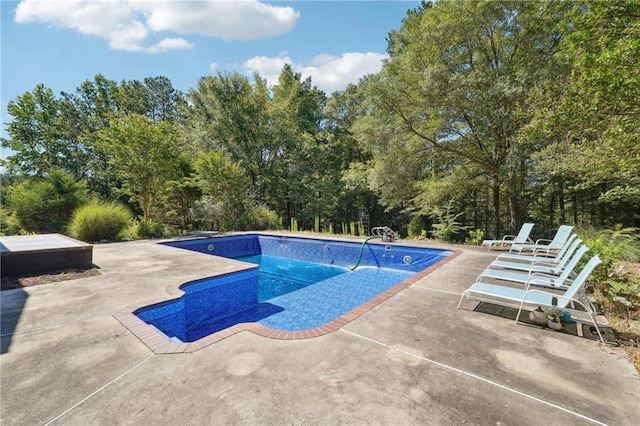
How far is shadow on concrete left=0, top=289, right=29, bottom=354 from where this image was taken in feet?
9.35

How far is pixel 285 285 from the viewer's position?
7371 mm

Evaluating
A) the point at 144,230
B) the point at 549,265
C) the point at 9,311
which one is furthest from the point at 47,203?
the point at 549,265

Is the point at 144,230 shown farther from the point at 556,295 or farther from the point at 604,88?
the point at 604,88

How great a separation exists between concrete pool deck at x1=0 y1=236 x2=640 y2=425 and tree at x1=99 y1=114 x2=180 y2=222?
30.3 ft

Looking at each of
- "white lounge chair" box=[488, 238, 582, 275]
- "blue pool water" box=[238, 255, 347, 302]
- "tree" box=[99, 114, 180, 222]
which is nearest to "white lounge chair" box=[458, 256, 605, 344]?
"white lounge chair" box=[488, 238, 582, 275]

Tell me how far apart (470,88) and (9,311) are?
11936 millimetres

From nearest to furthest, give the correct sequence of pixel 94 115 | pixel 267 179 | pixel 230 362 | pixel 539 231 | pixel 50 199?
pixel 230 362 < pixel 50 199 < pixel 539 231 < pixel 267 179 < pixel 94 115

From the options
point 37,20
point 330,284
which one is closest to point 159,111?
point 37,20

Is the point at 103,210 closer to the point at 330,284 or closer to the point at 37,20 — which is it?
the point at 37,20

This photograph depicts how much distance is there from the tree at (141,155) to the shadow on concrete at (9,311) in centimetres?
822

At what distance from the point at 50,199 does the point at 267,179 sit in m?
Answer: 10.3

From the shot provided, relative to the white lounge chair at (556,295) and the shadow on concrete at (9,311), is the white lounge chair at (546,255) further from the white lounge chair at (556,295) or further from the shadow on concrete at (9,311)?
the shadow on concrete at (9,311)

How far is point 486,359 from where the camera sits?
243 cm

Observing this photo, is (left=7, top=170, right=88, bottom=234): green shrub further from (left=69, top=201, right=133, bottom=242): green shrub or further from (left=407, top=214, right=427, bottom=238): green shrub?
(left=407, top=214, right=427, bottom=238): green shrub
